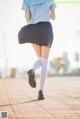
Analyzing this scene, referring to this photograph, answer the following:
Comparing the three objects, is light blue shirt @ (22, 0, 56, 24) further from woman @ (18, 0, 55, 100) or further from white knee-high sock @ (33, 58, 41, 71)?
white knee-high sock @ (33, 58, 41, 71)

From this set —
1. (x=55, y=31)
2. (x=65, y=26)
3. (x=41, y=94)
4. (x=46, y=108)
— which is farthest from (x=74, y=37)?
(x=46, y=108)

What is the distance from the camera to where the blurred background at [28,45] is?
9.10ft

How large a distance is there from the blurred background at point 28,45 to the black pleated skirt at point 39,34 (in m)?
0.05

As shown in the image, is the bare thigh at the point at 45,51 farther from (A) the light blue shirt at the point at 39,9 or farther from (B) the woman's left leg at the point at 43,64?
(A) the light blue shirt at the point at 39,9

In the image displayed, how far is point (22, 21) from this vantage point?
273cm

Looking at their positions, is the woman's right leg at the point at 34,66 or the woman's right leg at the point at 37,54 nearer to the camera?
the woman's right leg at the point at 34,66

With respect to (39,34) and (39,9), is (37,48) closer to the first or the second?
(39,34)

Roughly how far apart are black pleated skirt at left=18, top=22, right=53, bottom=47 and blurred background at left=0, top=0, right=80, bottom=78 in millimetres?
51

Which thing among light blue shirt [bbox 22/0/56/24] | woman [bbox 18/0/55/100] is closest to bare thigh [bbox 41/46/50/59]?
woman [bbox 18/0/55/100]

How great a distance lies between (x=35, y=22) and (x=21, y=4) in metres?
0.13

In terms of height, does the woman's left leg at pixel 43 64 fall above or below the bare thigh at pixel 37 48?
below

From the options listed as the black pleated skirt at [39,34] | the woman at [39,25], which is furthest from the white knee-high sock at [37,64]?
the black pleated skirt at [39,34]

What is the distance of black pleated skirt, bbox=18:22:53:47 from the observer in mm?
2689

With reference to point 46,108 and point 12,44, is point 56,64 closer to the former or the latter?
point 12,44
